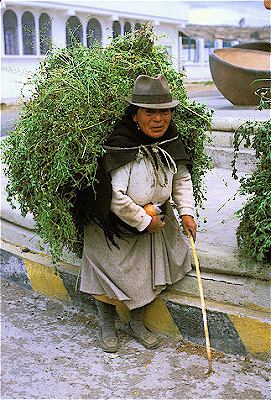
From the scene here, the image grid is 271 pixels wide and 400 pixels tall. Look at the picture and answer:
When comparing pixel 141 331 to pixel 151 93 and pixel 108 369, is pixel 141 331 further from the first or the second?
pixel 151 93

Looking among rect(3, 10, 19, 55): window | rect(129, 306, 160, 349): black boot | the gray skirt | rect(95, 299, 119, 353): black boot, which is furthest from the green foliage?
rect(3, 10, 19, 55): window

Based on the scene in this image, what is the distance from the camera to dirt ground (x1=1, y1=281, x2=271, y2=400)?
2.84 meters

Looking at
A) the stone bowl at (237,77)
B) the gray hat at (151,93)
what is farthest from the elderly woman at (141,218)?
the stone bowl at (237,77)

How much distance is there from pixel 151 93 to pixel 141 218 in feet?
2.24

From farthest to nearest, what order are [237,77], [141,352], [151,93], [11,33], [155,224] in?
[11,33] → [237,77] → [141,352] → [155,224] → [151,93]

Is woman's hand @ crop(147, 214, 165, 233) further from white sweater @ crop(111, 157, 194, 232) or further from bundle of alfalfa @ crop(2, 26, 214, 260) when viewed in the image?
bundle of alfalfa @ crop(2, 26, 214, 260)

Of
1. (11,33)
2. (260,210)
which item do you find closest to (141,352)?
(260,210)

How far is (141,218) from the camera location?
3.03 metres

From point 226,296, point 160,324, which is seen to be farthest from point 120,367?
point 226,296

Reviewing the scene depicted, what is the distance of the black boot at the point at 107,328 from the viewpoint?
10.7 ft

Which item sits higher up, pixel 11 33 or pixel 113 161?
pixel 11 33

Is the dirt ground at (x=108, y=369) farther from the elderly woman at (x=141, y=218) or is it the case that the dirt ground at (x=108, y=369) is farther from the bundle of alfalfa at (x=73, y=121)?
the bundle of alfalfa at (x=73, y=121)

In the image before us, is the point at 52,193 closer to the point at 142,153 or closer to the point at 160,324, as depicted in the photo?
the point at 142,153

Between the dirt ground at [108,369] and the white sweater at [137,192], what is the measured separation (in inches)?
30.7
